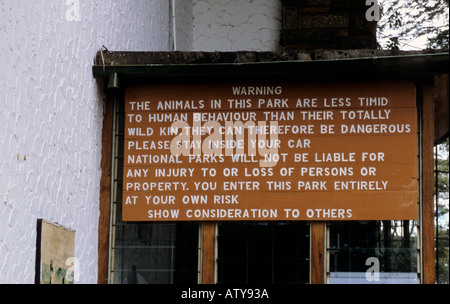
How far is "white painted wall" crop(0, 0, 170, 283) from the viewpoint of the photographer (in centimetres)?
487

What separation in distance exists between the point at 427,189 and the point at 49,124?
288 cm

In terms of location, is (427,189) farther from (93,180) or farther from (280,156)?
(93,180)

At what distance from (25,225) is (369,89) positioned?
2.95 meters

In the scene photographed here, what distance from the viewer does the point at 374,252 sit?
6.39m

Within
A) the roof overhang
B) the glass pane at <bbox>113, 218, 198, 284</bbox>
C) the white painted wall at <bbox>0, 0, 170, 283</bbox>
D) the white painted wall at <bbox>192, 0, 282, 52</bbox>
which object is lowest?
the glass pane at <bbox>113, 218, 198, 284</bbox>

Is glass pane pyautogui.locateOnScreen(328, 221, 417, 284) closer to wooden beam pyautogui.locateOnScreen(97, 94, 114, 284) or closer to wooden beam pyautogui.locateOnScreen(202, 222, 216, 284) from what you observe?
wooden beam pyautogui.locateOnScreen(202, 222, 216, 284)

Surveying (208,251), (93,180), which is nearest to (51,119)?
(93,180)

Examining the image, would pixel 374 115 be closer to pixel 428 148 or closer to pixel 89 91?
pixel 428 148

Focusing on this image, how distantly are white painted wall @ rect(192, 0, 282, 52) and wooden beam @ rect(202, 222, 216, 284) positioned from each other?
5053 mm

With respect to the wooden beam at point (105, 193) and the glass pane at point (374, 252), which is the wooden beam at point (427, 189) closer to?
the glass pane at point (374, 252)

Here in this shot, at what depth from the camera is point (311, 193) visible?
21.3ft

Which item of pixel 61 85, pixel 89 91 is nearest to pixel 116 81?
pixel 89 91

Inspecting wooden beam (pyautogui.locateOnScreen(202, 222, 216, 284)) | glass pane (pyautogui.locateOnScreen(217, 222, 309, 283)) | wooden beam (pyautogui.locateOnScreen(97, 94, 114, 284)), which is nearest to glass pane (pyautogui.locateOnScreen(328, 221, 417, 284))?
glass pane (pyautogui.locateOnScreen(217, 222, 309, 283))

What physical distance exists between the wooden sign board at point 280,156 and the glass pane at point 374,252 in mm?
117
